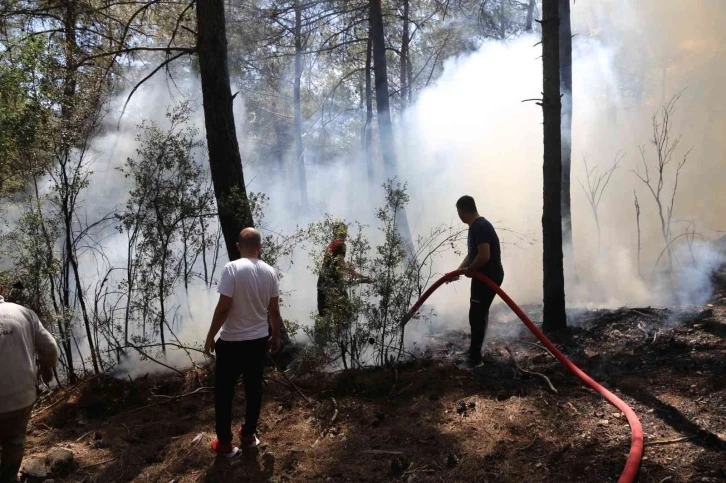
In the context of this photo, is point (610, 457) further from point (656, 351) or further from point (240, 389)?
point (240, 389)

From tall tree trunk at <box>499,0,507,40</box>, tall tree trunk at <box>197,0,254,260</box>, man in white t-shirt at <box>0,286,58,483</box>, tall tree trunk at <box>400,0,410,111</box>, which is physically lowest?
man in white t-shirt at <box>0,286,58,483</box>

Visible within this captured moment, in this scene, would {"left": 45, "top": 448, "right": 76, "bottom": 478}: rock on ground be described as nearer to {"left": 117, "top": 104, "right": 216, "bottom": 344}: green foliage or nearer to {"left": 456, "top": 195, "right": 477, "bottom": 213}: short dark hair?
{"left": 117, "top": 104, "right": 216, "bottom": 344}: green foliage

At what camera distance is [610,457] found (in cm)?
344

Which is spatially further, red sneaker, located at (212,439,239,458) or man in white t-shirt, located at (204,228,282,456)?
red sneaker, located at (212,439,239,458)

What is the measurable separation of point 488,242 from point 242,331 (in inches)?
106

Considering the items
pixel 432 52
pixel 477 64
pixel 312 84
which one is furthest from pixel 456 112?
pixel 312 84

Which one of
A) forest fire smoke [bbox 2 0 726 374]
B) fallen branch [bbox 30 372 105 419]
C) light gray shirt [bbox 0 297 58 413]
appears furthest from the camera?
forest fire smoke [bbox 2 0 726 374]

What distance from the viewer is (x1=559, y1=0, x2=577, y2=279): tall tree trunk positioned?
8.37 meters

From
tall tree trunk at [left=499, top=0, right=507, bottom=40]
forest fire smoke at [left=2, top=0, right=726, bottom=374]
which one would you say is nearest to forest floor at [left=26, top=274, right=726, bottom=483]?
forest fire smoke at [left=2, top=0, right=726, bottom=374]

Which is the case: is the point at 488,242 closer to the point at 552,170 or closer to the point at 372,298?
the point at 372,298

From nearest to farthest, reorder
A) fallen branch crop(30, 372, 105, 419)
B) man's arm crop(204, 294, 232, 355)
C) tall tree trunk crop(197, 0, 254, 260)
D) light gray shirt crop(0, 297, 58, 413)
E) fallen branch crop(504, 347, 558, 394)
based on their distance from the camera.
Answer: light gray shirt crop(0, 297, 58, 413), man's arm crop(204, 294, 232, 355), fallen branch crop(504, 347, 558, 394), fallen branch crop(30, 372, 105, 419), tall tree trunk crop(197, 0, 254, 260)

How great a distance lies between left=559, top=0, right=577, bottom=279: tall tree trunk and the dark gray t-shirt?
3573 mm

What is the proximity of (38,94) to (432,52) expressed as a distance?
16.9 meters

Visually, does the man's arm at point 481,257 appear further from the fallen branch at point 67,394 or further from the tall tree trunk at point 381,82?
the tall tree trunk at point 381,82
